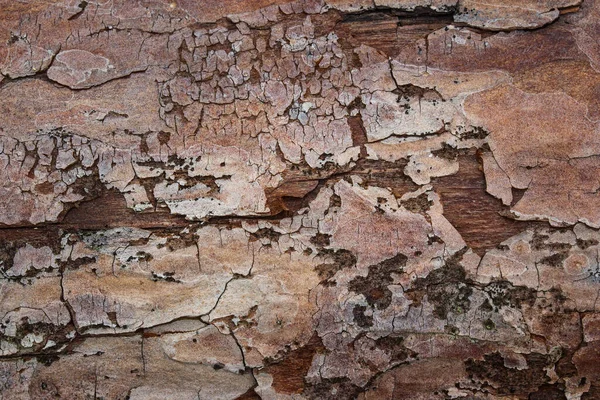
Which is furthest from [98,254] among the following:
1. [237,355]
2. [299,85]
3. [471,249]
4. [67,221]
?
[471,249]

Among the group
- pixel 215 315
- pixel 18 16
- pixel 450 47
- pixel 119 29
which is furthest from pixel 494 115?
pixel 18 16

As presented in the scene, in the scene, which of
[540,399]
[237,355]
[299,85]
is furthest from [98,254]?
[540,399]

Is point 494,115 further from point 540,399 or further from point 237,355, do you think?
point 237,355

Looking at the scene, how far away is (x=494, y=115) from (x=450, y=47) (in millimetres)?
304

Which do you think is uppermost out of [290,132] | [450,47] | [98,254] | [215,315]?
[450,47]

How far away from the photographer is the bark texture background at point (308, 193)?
1.91m

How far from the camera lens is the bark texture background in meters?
1.91

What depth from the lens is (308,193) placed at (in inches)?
77.4

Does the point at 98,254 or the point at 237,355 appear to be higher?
the point at 98,254

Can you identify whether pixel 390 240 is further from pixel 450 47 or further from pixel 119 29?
pixel 119 29

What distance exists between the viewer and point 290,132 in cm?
195

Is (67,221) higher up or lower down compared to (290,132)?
lower down

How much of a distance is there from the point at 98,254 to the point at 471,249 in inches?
57.3

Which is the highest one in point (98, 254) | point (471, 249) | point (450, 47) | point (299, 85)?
point (450, 47)
